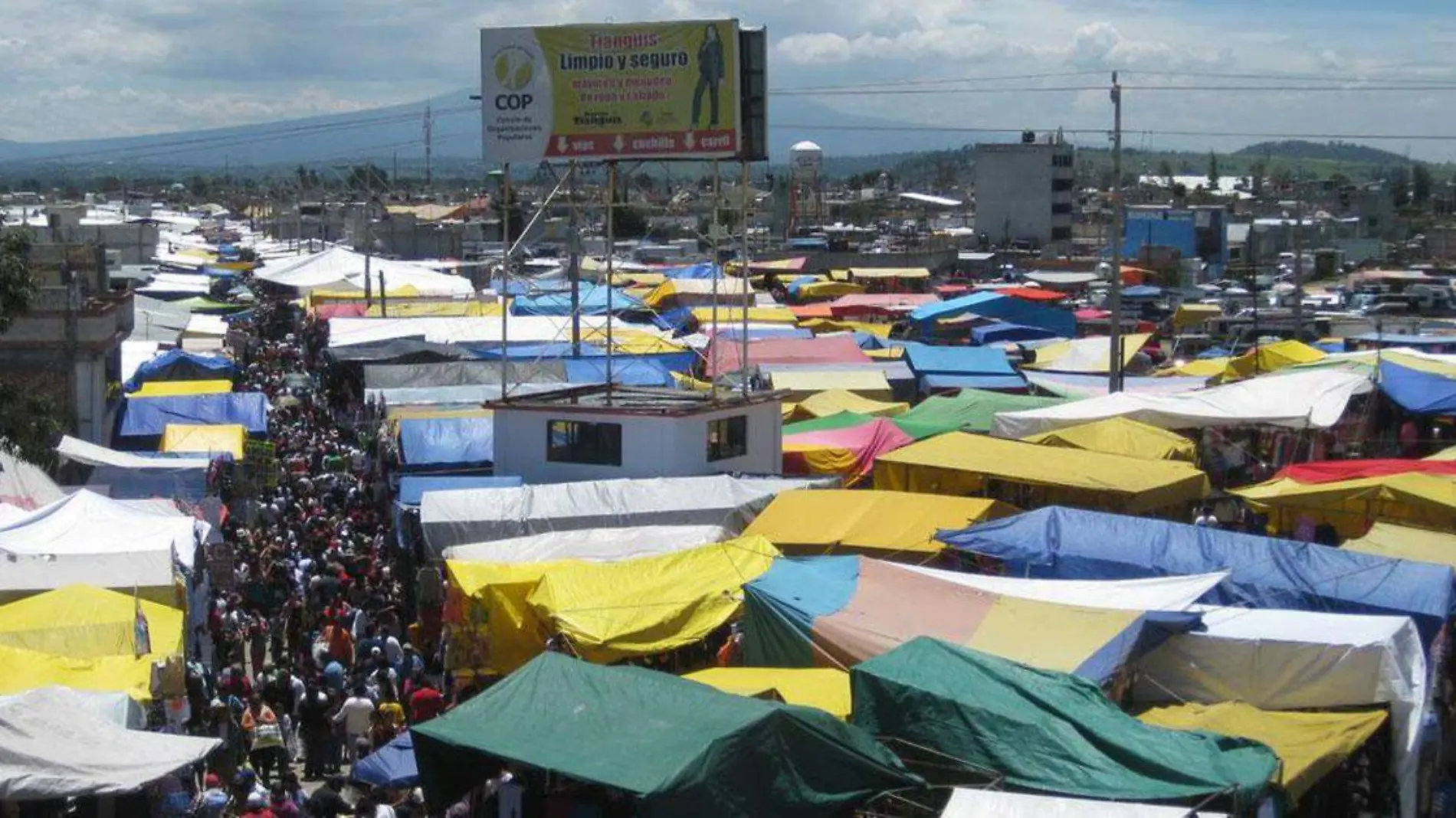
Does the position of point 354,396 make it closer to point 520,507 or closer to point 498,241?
point 520,507

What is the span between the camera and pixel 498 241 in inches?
2763

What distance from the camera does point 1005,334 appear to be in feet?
114

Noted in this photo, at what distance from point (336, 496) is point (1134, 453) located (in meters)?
10.0

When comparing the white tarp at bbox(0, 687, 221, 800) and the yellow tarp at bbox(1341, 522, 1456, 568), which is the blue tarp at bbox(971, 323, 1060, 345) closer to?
the yellow tarp at bbox(1341, 522, 1456, 568)

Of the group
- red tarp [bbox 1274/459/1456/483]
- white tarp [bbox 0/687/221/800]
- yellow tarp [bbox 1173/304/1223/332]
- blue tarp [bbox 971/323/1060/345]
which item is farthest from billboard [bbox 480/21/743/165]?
yellow tarp [bbox 1173/304/1223/332]

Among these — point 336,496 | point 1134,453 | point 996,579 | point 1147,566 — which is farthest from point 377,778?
point 336,496

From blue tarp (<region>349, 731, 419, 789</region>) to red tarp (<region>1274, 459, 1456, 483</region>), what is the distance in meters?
9.34

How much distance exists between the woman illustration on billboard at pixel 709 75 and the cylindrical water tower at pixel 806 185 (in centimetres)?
6686

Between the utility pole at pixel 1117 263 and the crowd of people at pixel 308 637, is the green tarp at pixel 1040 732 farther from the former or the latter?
the utility pole at pixel 1117 263

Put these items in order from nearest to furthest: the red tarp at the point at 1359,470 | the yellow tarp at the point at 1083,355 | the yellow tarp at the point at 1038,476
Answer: the red tarp at the point at 1359,470
the yellow tarp at the point at 1038,476
the yellow tarp at the point at 1083,355

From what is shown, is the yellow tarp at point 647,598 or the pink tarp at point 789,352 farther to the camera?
the pink tarp at point 789,352

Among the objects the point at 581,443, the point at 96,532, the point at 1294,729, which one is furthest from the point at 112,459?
the point at 1294,729

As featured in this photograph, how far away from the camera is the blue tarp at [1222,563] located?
11.9 meters

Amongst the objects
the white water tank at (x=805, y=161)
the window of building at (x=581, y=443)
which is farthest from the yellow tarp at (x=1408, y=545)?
the white water tank at (x=805, y=161)
